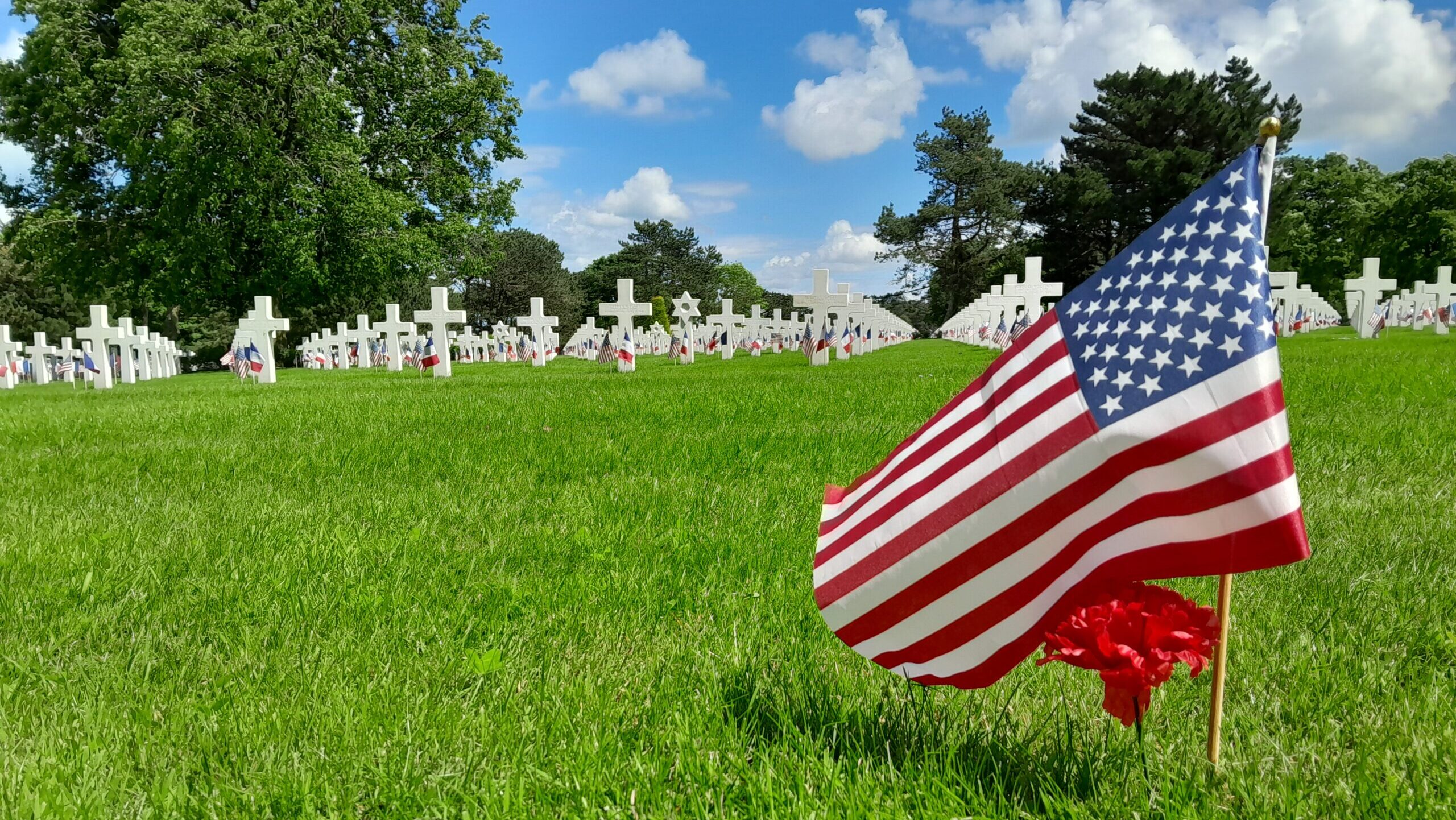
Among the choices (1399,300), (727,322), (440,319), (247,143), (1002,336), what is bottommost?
(1002,336)

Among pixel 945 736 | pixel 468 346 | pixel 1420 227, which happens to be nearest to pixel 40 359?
pixel 468 346

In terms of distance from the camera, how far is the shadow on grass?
191 centimetres

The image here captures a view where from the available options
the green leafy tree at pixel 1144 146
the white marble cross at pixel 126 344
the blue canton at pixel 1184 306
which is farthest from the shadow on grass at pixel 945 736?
the green leafy tree at pixel 1144 146

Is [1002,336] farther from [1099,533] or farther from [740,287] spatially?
[740,287]

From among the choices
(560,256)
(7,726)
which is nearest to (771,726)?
(7,726)

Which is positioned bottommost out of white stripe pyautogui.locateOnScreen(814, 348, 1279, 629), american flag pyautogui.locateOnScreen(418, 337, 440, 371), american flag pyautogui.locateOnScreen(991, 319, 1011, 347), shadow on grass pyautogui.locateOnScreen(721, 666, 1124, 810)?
shadow on grass pyautogui.locateOnScreen(721, 666, 1124, 810)

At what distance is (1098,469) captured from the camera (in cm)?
171

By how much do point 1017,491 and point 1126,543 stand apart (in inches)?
9.8

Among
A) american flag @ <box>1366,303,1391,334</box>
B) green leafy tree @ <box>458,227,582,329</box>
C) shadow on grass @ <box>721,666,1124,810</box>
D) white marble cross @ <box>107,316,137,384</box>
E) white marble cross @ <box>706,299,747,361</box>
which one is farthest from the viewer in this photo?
green leafy tree @ <box>458,227,582,329</box>

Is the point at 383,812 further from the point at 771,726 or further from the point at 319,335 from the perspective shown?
the point at 319,335

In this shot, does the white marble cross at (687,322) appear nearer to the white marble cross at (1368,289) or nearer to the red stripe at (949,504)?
the white marble cross at (1368,289)

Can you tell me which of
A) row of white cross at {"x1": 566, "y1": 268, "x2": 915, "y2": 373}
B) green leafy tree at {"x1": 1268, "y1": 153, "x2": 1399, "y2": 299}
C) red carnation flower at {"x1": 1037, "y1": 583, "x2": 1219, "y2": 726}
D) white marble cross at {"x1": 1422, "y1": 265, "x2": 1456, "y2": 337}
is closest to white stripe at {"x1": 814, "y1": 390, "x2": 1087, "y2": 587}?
red carnation flower at {"x1": 1037, "y1": 583, "x2": 1219, "y2": 726}

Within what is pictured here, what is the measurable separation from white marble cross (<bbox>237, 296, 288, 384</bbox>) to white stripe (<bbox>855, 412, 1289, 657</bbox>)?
20.6 meters

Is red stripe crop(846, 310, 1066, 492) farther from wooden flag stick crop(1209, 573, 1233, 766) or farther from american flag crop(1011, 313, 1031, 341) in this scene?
american flag crop(1011, 313, 1031, 341)
